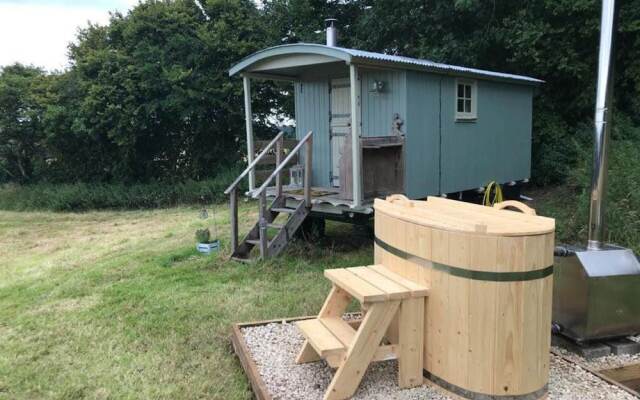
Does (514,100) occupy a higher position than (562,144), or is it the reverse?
(514,100)

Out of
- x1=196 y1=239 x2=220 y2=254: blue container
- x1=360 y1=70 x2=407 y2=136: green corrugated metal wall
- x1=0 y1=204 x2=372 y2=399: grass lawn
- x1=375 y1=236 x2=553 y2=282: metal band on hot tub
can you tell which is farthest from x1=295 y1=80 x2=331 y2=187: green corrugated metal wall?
x1=375 y1=236 x2=553 y2=282: metal band on hot tub

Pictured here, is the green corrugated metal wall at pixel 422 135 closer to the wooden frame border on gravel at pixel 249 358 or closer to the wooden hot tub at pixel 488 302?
the wooden frame border on gravel at pixel 249 358

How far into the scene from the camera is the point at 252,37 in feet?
47.5

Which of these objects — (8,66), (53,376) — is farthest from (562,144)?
(8,66)

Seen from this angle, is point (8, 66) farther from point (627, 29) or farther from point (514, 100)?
point (627, 29)

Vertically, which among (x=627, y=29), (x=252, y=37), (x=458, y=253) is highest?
(x=252, y=37)

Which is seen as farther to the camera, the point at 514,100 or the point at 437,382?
the point at 514,100

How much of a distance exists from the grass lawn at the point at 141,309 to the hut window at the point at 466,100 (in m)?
2.32

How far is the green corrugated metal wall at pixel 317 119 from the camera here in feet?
24.6

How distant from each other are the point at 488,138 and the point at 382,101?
2206mm

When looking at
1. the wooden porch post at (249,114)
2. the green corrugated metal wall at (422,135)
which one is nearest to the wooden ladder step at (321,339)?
the green corrugated metal wall at (422,135)

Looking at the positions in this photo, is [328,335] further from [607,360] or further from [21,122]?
[21,122]

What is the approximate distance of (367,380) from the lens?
3148 mm

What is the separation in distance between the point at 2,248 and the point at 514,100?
9.25 metres
